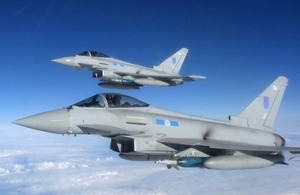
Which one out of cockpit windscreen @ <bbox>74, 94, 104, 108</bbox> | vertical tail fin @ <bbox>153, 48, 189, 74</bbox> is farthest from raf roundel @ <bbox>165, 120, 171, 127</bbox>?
vertical tail fin @ <bbox>153, 48, 189, 74</bbox>

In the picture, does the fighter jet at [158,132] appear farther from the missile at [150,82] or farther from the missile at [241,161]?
the missile at [150,82]

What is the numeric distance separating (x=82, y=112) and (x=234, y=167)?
242 inches

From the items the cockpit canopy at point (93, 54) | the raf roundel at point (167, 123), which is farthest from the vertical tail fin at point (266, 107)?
the cockpit canopy at point (93, 54)

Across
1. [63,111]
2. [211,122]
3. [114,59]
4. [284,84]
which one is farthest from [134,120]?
[114,59]

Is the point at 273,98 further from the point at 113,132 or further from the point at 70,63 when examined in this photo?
the point at 70,63

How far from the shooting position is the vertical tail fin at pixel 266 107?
41.7 ft

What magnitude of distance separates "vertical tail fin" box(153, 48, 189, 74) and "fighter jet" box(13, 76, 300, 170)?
47.6 feet

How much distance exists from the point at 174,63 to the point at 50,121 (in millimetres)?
20432

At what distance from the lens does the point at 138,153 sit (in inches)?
350

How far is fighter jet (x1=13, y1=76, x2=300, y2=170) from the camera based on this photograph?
7.89 meters

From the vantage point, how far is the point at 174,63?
26438mm

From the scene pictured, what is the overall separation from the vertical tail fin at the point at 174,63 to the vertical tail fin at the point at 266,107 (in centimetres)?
1242

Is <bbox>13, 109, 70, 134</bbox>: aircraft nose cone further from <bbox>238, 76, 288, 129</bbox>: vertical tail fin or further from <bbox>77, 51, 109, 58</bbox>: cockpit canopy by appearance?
<bbox>77, 51, 109, 58</bbox>: cockpit canopy

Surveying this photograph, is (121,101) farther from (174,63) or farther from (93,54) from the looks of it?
(174,63)
